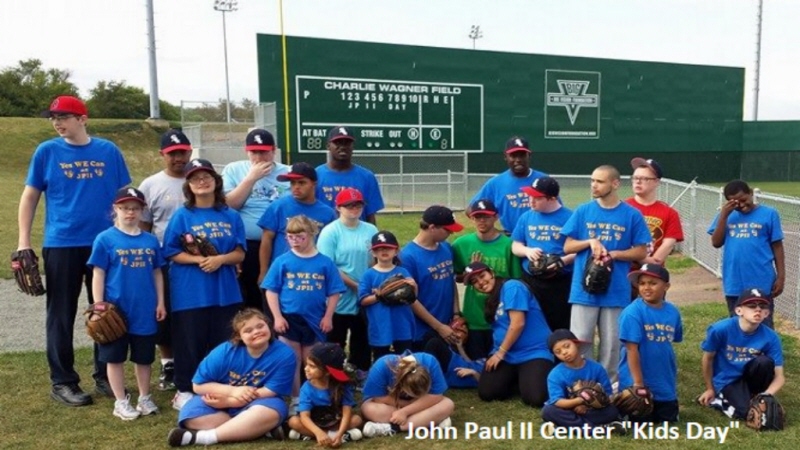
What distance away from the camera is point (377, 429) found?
14.2ft

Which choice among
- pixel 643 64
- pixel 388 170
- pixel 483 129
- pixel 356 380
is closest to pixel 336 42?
pixel 388 170

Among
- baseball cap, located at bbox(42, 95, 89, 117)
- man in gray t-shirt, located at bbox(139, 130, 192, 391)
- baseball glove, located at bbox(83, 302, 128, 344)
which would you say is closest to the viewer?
baseball glove, located at bbox(83, 302, 128, 344)

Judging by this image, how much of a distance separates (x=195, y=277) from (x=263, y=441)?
115cm

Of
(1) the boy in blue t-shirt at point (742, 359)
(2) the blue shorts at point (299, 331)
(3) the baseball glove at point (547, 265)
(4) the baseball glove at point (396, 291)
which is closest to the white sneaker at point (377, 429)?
(2) the blue shorts at point (299, 331)

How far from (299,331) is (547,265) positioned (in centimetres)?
178

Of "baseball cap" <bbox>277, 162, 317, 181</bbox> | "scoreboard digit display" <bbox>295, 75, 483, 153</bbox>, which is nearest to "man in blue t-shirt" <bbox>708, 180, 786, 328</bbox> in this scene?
"baseball cap" <bbox>277, 162, 317, 181</bbox>

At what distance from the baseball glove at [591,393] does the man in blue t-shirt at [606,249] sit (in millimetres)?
474

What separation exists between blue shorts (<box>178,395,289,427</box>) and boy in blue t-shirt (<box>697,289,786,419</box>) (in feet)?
9.13

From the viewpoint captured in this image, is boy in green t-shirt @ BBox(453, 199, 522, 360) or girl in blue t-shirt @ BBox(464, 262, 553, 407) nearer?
girl in blue t-shirt @ BBox(464, 262, 553, 407)

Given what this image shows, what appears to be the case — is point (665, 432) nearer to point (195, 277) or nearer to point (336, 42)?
point (195, 277)

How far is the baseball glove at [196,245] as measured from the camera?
462 cm

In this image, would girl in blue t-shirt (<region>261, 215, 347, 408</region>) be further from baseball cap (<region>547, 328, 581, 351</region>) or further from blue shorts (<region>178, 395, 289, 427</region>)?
baseball cap (<region>547, 328, 581, 351</region>)

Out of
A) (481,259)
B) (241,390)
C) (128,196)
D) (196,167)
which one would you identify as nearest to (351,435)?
(241,390)

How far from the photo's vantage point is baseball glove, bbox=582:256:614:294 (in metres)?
4.67
